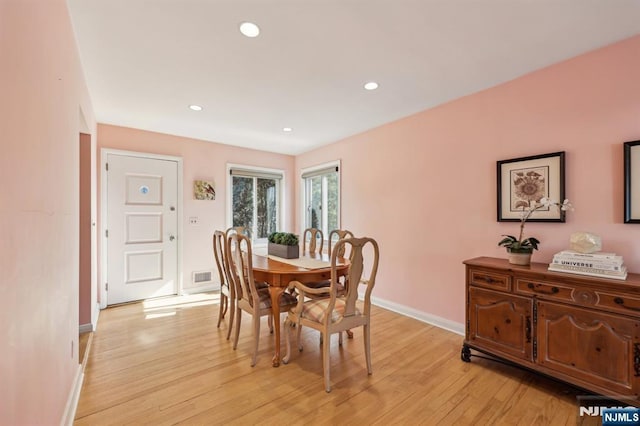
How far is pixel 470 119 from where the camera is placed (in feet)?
9.50

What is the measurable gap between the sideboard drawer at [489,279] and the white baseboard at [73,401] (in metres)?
2.91

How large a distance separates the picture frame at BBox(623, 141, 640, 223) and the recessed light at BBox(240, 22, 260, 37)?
2.67 metres

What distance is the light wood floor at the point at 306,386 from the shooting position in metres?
1.77

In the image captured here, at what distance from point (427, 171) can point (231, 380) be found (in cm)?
284

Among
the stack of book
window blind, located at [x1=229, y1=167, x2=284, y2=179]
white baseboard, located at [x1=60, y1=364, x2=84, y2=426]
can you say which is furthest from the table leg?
window blind, located at [x1=229, y1=167, x2=284, y2=179]

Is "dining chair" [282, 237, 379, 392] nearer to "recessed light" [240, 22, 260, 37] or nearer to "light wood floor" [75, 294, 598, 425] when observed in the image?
"light wood floor" [75, 294, 598, 425]

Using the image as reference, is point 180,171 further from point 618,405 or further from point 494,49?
point 618,405

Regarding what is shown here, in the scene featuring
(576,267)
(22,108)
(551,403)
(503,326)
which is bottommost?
(551,403)

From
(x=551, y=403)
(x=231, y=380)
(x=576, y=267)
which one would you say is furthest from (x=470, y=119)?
(x=231, y=380)

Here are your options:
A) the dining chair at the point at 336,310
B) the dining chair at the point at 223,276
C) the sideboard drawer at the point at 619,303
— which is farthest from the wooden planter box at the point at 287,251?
the sideboard drawer at the point at 619,303

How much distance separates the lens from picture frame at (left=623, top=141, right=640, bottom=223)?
75.9 inches

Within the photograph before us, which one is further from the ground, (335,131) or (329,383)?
(335,131)

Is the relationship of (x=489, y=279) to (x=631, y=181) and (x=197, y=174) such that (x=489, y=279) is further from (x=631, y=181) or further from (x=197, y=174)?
(x=197, y=174)

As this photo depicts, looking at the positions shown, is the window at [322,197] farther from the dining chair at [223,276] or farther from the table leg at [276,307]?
the table leg at [276,307]
